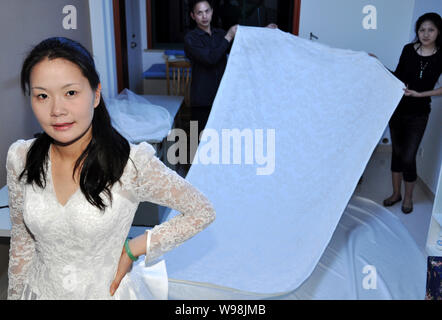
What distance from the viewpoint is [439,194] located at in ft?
7.34

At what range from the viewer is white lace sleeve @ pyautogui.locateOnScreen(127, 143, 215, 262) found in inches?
38.8

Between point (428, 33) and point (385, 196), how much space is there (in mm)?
1234

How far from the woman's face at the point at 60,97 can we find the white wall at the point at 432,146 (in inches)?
118

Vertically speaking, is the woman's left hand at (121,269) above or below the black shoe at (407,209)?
above

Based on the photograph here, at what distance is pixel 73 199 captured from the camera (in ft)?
3.11

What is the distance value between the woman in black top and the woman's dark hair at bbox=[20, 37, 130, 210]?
7.61ft

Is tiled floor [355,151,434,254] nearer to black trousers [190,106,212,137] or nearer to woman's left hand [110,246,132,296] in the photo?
black trousers [190,106,212,137]

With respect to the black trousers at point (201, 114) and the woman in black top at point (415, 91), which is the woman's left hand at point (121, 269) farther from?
the woman in black top at point (415, 91)

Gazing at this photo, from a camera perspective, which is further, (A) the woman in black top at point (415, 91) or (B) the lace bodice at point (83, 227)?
(A) the woman in black top at point (415, 91)

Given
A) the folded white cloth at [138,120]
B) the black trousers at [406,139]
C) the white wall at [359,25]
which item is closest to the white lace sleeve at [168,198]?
the folded white cloth at [138,120]

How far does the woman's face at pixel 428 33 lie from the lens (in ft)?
8.95

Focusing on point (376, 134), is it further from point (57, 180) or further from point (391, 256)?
point (57, 180)

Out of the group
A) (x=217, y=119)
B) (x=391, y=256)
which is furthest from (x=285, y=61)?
(x=391, y=256)

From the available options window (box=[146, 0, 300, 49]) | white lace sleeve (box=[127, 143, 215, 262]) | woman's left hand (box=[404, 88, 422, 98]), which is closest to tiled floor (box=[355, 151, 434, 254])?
woman's left hand (box=[404, 88, 422, 98])
